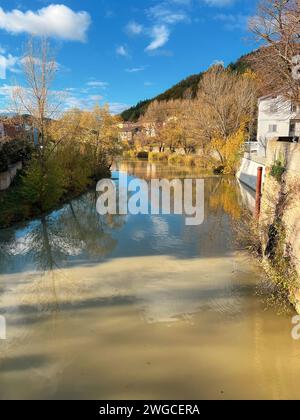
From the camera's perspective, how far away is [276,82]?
12.7m

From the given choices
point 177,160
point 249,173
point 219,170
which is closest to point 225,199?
point 249,173

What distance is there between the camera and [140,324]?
221 inches

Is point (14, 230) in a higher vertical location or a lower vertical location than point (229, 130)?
lower

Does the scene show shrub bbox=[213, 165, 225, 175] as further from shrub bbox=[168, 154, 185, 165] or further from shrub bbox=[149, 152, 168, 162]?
shrub bbox=[149, 152, 168, 162]

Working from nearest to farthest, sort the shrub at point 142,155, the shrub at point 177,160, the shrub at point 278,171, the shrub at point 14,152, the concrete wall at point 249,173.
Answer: the shrub at point 278,171, the shrub at point 14,152, the concrete wall at point 249,173, the shrub at point 177,160, the shrub at point 142,155

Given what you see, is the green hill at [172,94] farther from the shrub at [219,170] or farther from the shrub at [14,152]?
the shrub at [14,152]

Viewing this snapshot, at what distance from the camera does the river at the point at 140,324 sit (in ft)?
13.7

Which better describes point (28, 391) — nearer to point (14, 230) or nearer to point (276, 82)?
point (14, 230)

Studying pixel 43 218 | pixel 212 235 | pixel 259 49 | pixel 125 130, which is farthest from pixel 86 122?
pixel 125 130

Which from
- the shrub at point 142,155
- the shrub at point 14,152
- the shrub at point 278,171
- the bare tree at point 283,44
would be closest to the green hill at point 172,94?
the shrub at point 142,155

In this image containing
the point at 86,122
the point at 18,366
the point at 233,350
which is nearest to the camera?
the point at 18,366

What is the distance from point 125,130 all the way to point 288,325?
76.4 m

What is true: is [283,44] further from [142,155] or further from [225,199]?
[142,155]

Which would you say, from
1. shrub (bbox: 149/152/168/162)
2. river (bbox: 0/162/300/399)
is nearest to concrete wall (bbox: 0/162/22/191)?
river (bbox: 0/162/300/399)
